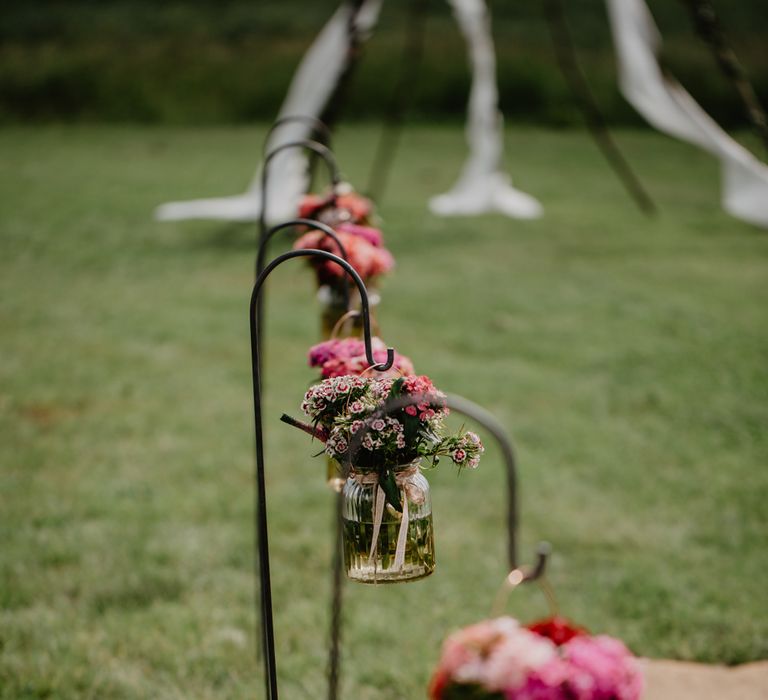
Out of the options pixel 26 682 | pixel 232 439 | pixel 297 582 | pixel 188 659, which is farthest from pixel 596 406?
pixel 26 682

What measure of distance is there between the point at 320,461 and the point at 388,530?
299 cm

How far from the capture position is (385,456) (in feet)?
4.78

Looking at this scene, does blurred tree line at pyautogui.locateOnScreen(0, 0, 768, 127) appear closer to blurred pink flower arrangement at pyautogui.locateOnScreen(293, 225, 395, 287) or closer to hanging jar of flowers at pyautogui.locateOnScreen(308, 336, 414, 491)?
blurred pink flower arrangement at pyautogui.locateOnScreen(293, 225, 395, 287)

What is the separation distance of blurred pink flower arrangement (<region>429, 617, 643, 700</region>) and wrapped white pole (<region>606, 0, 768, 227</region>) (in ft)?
11.5

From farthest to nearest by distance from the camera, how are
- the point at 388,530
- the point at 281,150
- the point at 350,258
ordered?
the point at 281,150 < the point at 350,258 < the point at 388,530

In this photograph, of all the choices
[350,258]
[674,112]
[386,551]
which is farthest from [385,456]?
[674,112]

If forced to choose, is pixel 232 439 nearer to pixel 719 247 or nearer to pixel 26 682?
pixel 26 682

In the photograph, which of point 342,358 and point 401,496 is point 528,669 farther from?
point 342,358

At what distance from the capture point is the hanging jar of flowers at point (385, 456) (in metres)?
1.41

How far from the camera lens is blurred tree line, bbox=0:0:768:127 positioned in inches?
635

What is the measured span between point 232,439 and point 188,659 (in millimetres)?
1948

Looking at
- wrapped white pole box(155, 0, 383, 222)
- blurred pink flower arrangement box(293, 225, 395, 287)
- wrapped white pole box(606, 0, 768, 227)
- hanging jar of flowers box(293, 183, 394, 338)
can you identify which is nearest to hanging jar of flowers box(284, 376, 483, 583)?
hanging jar of flowers box(293, 183, 394, 338)

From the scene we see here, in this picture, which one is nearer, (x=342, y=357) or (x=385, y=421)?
(x=385, y=421)

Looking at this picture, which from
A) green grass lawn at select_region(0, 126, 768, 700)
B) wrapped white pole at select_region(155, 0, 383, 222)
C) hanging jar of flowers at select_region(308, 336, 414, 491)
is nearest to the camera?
hanging jar of flowers at select_region(308, 336, 414, 491)
